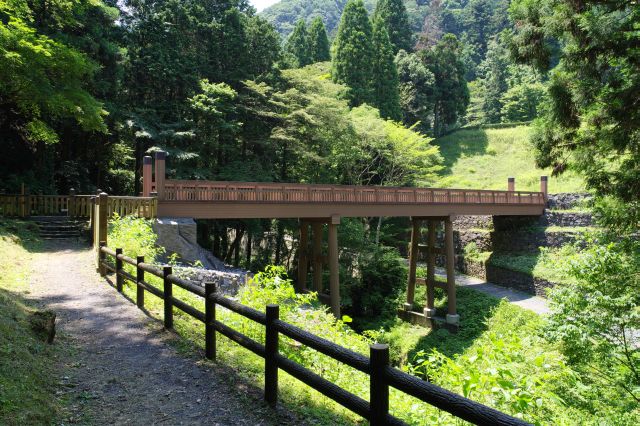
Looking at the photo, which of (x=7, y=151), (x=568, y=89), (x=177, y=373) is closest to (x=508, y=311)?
(x=568, y=89)

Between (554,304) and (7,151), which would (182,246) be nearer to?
(554,304)

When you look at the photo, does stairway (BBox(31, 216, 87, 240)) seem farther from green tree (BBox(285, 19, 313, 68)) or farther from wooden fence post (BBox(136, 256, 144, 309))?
green tree (BBox(285, 19, 313, 68))

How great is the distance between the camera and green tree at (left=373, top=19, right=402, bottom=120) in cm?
3822

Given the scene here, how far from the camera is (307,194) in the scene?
16.0 m

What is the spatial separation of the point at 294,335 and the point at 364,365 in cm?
87

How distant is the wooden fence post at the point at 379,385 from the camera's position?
10.1 ft

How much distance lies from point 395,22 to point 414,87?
1009 cm

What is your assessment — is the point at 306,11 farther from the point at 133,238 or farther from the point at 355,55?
the point at 133,238

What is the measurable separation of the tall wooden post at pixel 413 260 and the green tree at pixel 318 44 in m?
24.9

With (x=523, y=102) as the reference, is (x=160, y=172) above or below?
below

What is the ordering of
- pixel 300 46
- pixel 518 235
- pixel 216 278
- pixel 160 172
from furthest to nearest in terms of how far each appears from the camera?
pixel 300 46, pixel 518 235, pixel 160 172, pixel 216 278

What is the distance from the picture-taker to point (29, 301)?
7852mm

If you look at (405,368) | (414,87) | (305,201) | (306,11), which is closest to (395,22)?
(414,87)

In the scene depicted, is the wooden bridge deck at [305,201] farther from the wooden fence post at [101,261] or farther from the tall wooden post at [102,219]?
the wooden fence post at [101,261]
